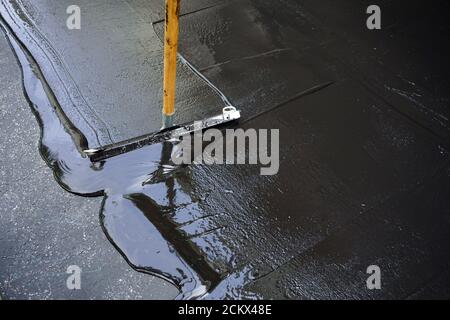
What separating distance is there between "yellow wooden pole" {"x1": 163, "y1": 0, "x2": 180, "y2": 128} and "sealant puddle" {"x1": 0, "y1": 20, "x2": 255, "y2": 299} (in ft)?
0.69

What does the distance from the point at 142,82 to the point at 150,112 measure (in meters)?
0.30

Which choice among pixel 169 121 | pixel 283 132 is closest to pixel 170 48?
pixel 169 121

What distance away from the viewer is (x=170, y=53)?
8.19ft

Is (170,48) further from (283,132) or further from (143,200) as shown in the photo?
(283,132)

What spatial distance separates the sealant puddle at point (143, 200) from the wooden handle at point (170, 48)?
0.97 feet

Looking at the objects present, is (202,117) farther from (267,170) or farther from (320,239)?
(320,239)

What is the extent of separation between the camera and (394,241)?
2490 mm

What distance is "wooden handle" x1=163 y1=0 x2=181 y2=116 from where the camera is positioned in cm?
231

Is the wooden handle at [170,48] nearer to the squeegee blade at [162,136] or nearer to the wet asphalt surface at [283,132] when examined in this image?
the squeegee blade at [162,136]

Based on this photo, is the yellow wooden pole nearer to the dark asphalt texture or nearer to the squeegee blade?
the squeegee blade

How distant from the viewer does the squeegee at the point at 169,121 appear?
8.14ft

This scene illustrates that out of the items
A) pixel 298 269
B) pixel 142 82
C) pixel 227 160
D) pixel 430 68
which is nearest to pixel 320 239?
pixel 298 269

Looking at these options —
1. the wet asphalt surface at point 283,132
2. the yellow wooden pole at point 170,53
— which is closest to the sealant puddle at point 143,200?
the wet asphalt surface at point 283,132
